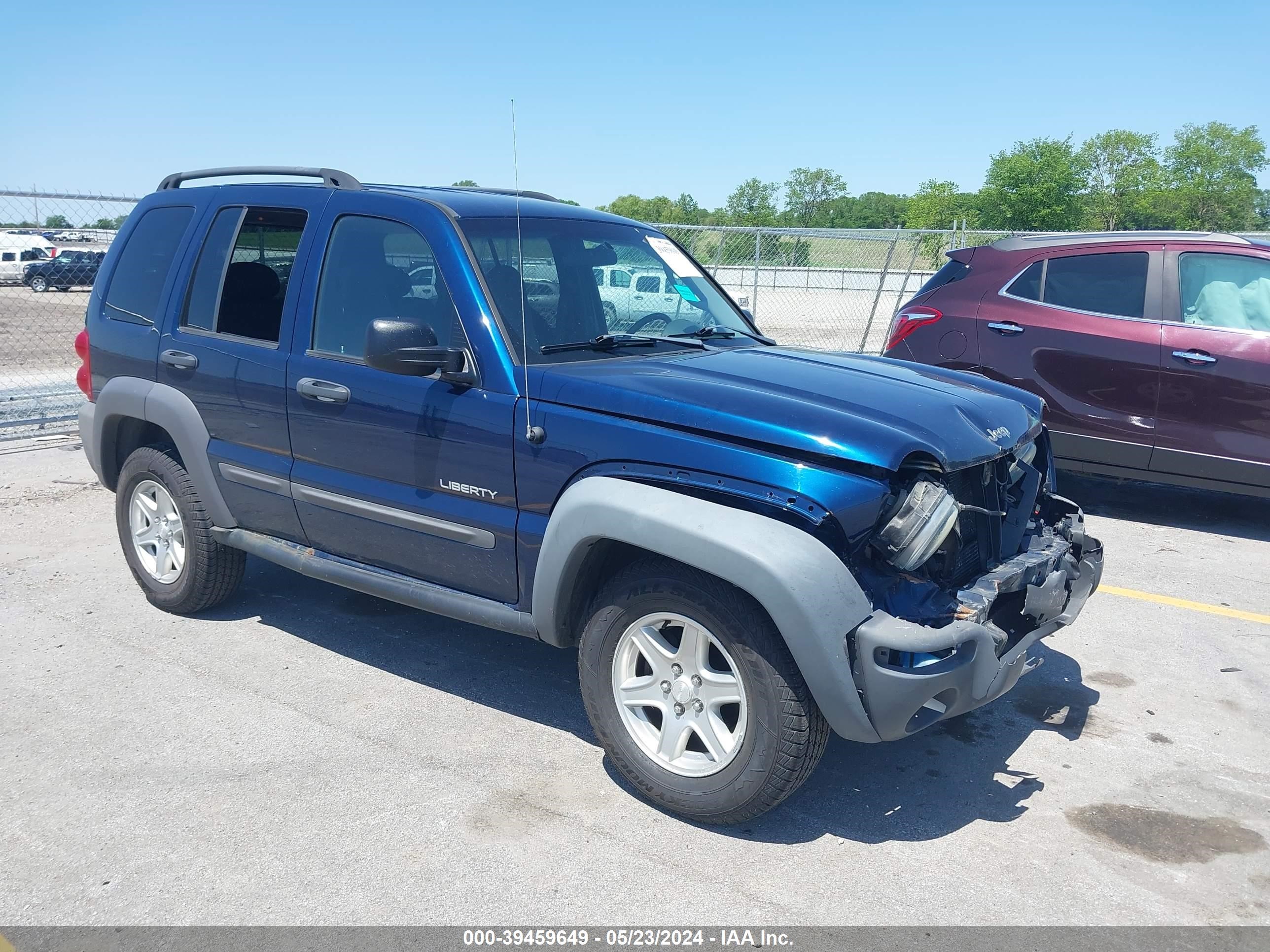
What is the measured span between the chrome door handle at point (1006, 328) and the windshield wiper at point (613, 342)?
3.67m

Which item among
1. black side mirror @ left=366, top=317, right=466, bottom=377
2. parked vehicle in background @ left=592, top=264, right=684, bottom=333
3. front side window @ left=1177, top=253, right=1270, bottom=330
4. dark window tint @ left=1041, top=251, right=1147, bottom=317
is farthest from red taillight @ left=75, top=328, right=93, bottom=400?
front side window @ left=1177, top=253, right=1270, bottom=330

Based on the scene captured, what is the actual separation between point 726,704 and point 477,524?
3.67 feet

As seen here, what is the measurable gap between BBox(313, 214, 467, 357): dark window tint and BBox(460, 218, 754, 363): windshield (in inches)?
9.0

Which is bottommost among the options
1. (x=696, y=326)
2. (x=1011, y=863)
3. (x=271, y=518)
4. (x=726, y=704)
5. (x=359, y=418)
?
(x=1011, y=863)

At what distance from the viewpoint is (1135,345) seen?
6.73 metres

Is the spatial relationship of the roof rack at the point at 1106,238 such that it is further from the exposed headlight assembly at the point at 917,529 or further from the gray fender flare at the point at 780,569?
the gray fender flare at the point at 780,569

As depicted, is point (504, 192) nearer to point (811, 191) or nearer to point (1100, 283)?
point (1100, 283)

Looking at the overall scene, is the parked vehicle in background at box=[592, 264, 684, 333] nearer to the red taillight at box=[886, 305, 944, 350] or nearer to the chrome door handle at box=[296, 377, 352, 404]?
the chrome door handle at box=[296, 377, 352, 404]

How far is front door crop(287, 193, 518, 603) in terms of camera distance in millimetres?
3693

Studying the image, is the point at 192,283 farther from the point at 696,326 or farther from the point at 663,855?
the point at 663,855

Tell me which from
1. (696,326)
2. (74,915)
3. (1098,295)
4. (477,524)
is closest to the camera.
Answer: (74,915)

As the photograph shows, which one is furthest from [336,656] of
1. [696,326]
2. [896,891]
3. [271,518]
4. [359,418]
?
[896,891]

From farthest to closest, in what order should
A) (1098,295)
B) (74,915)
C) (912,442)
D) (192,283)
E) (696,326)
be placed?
(1098,295), (192,283), (696,326), (912,442), (74,915)

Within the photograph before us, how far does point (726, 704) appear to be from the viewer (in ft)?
10.9
